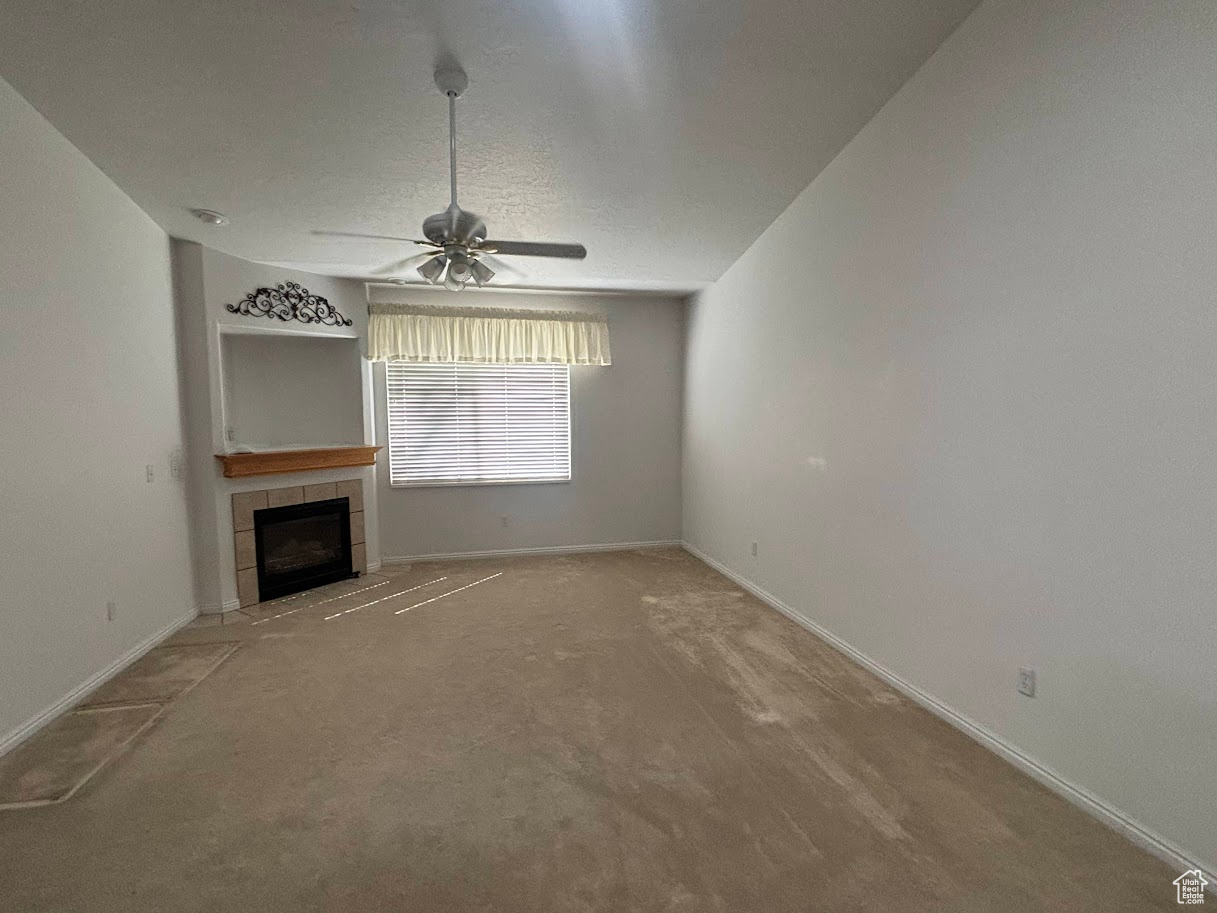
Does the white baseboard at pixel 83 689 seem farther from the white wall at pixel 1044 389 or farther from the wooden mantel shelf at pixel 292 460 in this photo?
the white wall at pixel 1044 389

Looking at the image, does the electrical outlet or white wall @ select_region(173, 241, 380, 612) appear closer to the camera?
the electrical outlet

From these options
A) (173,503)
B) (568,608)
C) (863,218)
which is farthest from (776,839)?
(173,503)

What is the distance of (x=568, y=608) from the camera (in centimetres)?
390

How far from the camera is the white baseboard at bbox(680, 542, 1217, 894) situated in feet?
5.27

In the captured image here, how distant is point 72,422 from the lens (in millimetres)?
2594

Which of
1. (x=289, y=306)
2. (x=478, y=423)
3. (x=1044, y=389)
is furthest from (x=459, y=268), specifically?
(x=478, y=423)

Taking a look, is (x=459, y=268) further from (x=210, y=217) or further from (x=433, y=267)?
(x=210, y=217)

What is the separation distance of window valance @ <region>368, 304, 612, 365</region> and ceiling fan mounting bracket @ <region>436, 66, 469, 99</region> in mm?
2886

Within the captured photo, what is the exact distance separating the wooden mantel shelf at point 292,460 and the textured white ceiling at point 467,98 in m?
1.57

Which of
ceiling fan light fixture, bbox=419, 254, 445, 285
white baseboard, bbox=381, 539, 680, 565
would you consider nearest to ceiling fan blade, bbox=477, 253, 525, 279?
ceiling fan light fixture, bbox=419, 254, 445, 285

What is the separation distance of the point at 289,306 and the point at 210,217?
3.53 feet

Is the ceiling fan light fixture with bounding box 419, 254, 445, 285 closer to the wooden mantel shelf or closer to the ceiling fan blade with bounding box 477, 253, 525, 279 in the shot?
the ceiling fan blade with bounding box 477, 253, 525, 279

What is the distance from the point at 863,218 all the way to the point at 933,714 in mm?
2447

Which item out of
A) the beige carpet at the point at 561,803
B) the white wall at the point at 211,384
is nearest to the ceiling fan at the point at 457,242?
the beige carpet at the point at 561,803
